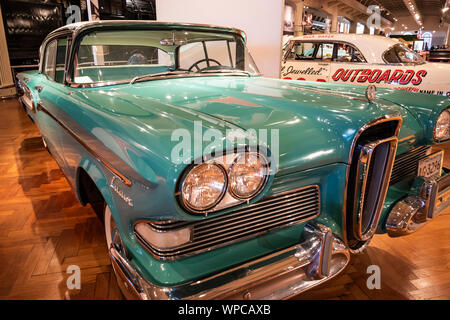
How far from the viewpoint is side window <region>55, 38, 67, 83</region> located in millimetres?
2264

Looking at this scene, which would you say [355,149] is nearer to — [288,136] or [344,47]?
[288,136]

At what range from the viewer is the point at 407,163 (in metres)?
1.83

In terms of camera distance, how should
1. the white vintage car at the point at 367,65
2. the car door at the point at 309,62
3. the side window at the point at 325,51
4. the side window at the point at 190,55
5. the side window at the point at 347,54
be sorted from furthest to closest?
the side window at the point at 325,51 → the car door at the point at 309,62 → the side window at the point at 347,54 → the white vintage car at the point at 367,65 → the side window at the point at 190,55

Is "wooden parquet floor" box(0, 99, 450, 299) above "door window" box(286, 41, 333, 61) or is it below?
below

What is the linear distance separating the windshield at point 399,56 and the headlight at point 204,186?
5.07 m

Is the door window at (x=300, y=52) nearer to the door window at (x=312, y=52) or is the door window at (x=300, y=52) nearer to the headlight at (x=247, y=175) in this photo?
the door window at (x=312, y=52)

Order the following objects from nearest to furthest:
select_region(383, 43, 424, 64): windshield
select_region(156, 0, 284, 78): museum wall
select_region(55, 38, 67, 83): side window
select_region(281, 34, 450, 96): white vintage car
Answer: select_region(55, 38, 67, 83): side window
select_region(156, 0, 284, 78): museum wall
select_region(281, 34, 450, 96): white vintage car
select_region(383, 43, 424, 64): windshield

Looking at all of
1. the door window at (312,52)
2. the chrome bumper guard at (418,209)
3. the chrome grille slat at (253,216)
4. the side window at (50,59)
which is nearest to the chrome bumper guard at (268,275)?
the chrome grille slat at (253,216)

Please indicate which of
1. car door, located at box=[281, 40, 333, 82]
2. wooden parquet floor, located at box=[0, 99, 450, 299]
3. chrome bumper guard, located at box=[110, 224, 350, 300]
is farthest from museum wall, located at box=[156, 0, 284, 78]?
chrome bumper guard, located at box=[110, 224, 350, 300]

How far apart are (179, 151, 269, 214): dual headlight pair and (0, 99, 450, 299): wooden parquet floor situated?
37.6 inches

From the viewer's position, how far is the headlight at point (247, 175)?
1.01m

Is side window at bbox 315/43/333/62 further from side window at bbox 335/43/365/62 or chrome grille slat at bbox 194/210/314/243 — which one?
chrome grille slat at bbox 194/210/314/243

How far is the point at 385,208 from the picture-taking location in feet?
5.35

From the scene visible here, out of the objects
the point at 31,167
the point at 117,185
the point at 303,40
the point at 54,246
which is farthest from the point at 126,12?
the point at 117,185
